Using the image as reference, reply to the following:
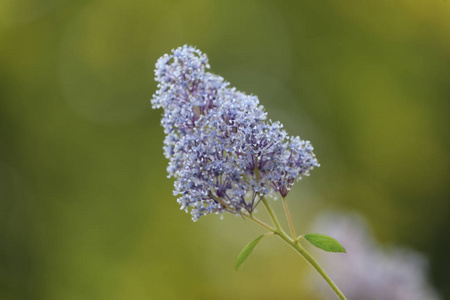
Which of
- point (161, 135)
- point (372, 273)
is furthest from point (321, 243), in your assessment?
point (161, 135)

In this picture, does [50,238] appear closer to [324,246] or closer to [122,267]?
[122,267]

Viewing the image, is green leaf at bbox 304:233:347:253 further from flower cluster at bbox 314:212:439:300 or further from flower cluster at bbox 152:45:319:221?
flower cluster at bbox 314:212:439:300

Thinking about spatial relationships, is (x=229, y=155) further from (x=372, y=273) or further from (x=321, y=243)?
(x=372, y=273)

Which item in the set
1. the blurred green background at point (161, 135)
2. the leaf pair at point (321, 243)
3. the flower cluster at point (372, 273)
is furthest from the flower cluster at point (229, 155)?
the blurred green background at point (161, 135)

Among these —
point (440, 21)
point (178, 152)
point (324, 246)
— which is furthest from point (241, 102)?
point (440, 21)

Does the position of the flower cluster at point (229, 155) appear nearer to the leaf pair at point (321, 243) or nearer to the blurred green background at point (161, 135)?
the leaf pair at point (321, 243)

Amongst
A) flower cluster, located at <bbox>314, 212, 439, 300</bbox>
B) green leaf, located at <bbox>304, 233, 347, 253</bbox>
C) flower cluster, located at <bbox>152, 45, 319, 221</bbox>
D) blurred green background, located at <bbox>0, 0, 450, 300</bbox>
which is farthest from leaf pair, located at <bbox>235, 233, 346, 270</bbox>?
blurred green background, located at <bbox>0, 0, 450, 300</bbox>

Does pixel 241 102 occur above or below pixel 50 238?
below
